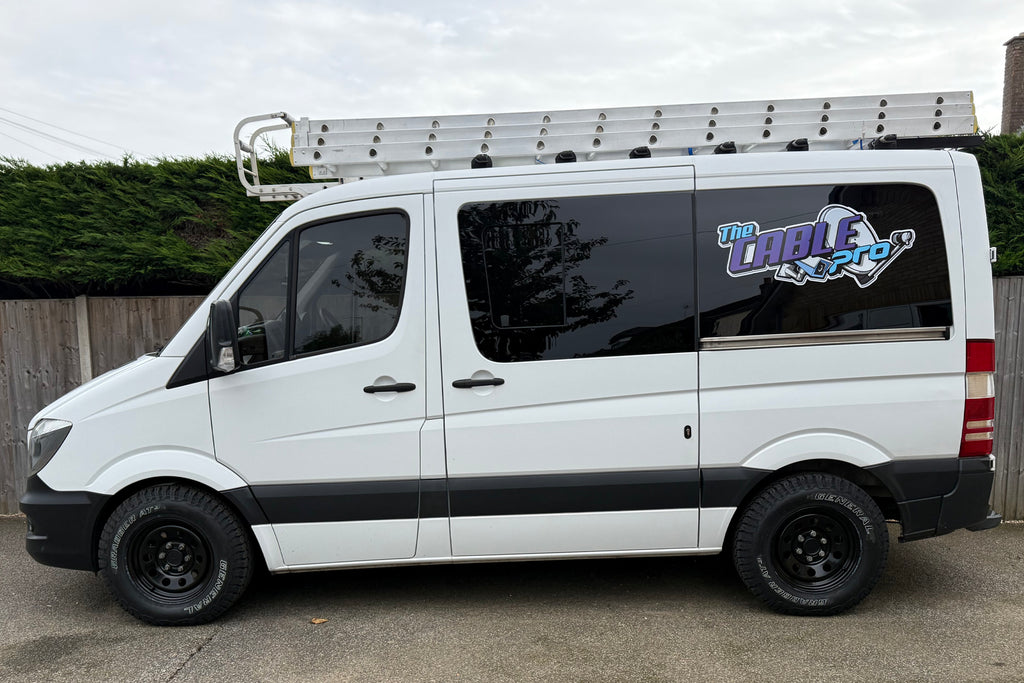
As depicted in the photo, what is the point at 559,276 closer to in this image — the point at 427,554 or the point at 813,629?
the point at 427,554

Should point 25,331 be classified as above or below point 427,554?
above

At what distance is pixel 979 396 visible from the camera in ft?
12.1

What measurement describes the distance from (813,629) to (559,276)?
7.46 ft

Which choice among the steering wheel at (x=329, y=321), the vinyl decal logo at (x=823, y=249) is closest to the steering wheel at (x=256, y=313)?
the steering wheel at (x=329, y=321)

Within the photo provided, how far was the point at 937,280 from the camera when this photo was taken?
370 cm

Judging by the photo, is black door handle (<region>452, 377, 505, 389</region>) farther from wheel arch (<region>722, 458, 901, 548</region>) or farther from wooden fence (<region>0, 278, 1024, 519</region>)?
wooden fence (<region>0, 278, 1024, 519</region>)

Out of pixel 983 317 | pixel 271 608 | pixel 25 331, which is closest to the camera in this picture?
pixel 983 317

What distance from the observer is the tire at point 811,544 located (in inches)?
149

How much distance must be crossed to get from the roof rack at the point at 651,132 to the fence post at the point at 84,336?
306cm

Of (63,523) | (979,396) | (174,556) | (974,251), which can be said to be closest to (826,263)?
(974,251)

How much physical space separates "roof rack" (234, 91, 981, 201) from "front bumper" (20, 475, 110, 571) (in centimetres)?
233

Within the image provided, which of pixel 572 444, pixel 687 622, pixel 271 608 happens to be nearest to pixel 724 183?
pixel 572 444

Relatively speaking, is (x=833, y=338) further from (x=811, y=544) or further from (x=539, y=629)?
(x=539, y=629)

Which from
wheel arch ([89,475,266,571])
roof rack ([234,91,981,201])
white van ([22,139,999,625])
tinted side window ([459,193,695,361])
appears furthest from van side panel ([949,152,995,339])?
wheel arch ([89,475,266,571])
